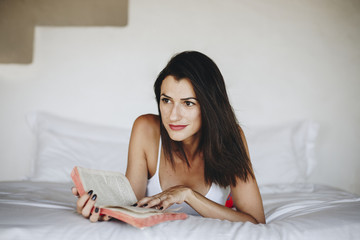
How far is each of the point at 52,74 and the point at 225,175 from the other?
1.70m

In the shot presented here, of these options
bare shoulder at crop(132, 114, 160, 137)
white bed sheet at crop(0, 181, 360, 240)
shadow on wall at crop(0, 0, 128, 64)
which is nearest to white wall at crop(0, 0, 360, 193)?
shadow on wall at crop(0, 0, 128, 64)

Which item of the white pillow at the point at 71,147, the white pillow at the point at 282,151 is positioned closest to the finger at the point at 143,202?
the white pillow at the point at 71,147

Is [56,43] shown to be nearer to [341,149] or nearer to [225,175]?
[225,175]

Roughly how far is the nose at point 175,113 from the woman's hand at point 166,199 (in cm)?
29

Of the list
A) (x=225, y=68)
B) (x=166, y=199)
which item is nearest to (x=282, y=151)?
(x=225, y=68)

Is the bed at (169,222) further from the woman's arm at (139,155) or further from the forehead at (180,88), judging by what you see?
the forehead at (180,88)

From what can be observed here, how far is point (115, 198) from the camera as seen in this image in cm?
105

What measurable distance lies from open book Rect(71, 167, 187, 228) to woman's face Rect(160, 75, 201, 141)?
0.36m

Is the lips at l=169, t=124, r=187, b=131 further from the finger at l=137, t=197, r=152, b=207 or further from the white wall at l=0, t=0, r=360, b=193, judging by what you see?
the white wall at l=0, t=0, r=360, b=193

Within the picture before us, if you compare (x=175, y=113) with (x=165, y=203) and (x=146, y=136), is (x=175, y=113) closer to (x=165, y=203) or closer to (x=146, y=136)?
(x=146, y=136)

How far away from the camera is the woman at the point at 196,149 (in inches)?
54.2

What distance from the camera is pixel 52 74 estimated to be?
2.56m

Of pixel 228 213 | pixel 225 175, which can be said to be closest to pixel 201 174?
pixel 225 175

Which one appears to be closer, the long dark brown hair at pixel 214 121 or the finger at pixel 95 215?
the finger at pixel 95 215
